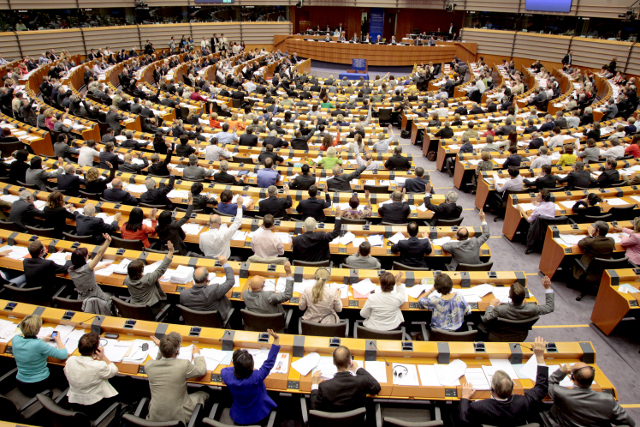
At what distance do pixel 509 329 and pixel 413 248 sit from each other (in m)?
1.78

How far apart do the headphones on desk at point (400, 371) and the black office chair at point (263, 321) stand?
1.50 m

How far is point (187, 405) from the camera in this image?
394 centimetres

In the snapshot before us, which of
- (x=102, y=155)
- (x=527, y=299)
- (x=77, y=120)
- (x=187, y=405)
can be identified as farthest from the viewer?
(x=77, y=120)

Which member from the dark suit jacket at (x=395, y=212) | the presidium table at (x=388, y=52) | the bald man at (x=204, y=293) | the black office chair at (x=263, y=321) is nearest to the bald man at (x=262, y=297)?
the black office chair at (x=263, y=321)

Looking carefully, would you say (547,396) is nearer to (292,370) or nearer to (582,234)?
(292,370)

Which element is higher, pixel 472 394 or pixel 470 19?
pixel 470 19

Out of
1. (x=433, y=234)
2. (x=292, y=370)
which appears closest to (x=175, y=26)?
(x=433, y=234)

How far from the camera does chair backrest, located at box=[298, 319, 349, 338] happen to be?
15.7 feet

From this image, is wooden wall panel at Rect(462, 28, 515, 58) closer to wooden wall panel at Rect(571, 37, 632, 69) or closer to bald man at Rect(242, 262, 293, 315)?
wooden wall panel at Rect(571, 37, 632, 69)

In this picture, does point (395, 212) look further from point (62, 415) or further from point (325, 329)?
point (62, 415)

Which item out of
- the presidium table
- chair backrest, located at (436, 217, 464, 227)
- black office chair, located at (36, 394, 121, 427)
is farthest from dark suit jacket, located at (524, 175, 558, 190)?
the presidium table

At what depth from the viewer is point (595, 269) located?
261 inches

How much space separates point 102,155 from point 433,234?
7.69 m

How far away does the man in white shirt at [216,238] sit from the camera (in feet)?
21.0
